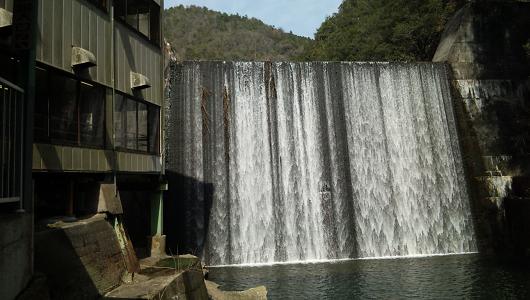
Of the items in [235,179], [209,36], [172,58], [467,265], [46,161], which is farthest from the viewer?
[209,36]

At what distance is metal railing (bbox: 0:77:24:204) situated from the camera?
4980mm

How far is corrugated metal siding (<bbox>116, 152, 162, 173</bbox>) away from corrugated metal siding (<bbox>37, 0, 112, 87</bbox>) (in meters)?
1.80

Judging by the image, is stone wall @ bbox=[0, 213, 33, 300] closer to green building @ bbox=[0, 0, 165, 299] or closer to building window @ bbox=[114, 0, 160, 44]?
green building @ bbox=[0, 0, 165, 299]

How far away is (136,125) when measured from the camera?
37.0ft

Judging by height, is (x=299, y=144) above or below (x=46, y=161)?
above

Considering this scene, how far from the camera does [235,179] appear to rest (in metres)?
17.4

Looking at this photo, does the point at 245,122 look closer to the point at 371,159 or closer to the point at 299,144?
the point at 299,144

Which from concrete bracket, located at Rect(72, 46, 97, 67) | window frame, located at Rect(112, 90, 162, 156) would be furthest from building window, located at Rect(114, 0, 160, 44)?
concrete bracket, located at Rect(72, 46, 97, 67)

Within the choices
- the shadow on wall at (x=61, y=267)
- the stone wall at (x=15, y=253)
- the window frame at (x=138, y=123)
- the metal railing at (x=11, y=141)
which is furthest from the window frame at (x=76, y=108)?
the stone wall at (x=15, y=253)

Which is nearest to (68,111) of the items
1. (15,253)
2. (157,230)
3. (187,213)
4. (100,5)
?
(100,5)

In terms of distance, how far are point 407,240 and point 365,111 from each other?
578 cm

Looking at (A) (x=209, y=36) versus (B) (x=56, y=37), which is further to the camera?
(A) (x=209, y=36)

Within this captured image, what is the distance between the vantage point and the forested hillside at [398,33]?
90.8ft

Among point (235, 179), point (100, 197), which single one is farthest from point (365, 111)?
point (100, 197)
